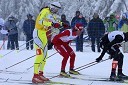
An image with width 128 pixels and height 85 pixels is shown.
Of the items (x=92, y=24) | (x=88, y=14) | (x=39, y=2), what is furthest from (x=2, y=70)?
(x=39, y=2)

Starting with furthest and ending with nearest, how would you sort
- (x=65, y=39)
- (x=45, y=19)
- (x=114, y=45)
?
(x=65, y=39)
(x=114, y=45)
(x=45, y=19)

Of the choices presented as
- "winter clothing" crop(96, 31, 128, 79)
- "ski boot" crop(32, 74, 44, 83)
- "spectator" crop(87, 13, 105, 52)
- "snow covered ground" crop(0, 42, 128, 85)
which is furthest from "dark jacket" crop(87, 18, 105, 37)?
"ski boot" crop(32, 74, 44, 83)

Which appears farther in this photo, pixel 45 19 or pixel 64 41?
pixel 64 41

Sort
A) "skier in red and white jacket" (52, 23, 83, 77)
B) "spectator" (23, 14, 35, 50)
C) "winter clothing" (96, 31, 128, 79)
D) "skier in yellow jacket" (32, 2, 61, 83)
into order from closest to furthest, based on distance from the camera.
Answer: "skier in yellow jacket" (32, 2, 61, 83)
"winter clothing" (96, 31, 128, 79)
"skier in red and white jacket" (52, 23, 83, 77)
"spectator" (23, 14, 35, 50)

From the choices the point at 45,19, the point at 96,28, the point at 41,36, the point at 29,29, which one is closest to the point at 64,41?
the point at 41,36

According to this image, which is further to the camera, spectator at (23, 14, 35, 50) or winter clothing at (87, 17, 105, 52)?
spectator at (23, 14, 35, 50)

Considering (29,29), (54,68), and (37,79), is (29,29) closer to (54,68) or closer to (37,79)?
(54,68)

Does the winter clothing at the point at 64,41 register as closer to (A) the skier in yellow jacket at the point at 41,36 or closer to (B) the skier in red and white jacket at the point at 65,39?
(B) the skier in red and white jacket at the point at 65,39

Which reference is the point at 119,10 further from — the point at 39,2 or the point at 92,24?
the point at 92,24

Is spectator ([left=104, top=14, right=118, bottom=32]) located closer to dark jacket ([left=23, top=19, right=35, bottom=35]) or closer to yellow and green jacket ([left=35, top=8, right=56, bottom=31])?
dark jacket ([left=23, top=19, right=35, bottom=35])

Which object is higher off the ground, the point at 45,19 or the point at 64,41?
the point at 45,19

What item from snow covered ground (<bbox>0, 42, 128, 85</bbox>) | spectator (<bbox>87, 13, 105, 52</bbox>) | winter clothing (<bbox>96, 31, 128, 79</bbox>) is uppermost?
spectator (<bbox>87, 13, 105, 52</bbox>)

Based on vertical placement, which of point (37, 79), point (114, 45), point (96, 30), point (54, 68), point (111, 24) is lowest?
point (37, 79)

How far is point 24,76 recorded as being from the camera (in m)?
9.01
